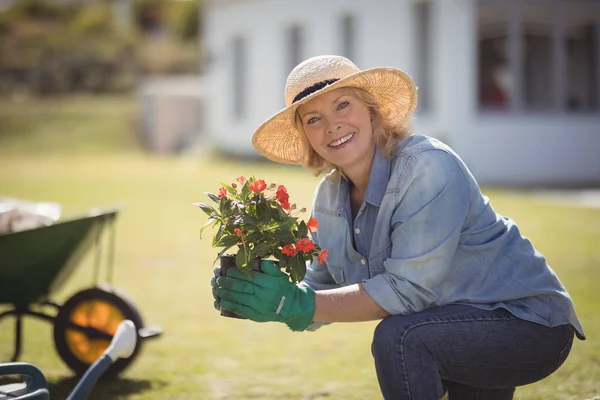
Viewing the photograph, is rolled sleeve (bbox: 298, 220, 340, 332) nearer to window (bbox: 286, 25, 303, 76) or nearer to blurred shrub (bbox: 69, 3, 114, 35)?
window (bbox: 286, 25, 303, 76)

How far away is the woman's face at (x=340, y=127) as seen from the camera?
323cm

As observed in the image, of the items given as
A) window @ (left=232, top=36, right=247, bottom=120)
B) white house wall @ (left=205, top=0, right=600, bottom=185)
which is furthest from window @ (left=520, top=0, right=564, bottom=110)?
window @ (left=232, top=36, right=247, bottom=120)

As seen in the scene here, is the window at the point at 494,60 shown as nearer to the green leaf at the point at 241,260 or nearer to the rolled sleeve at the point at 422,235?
the rolled sleeve at the point at 422,235

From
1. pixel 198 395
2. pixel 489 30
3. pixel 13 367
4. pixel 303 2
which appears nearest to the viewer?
pixel 13 367

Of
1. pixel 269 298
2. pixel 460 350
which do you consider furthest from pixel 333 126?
pixel 460 350

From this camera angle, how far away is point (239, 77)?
23.9 m

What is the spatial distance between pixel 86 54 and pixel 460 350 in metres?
38.4

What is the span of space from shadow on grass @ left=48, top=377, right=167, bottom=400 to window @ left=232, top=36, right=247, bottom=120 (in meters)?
19.3

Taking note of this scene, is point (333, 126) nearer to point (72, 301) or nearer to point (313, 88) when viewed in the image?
point (313, 88)

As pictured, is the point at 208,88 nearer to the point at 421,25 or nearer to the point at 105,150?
the point at 105,150

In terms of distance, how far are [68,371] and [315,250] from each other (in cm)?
237

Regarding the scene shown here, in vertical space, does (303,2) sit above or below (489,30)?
above

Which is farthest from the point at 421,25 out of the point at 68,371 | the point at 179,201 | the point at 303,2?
the point at 68,371

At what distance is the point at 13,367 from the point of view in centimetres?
320
